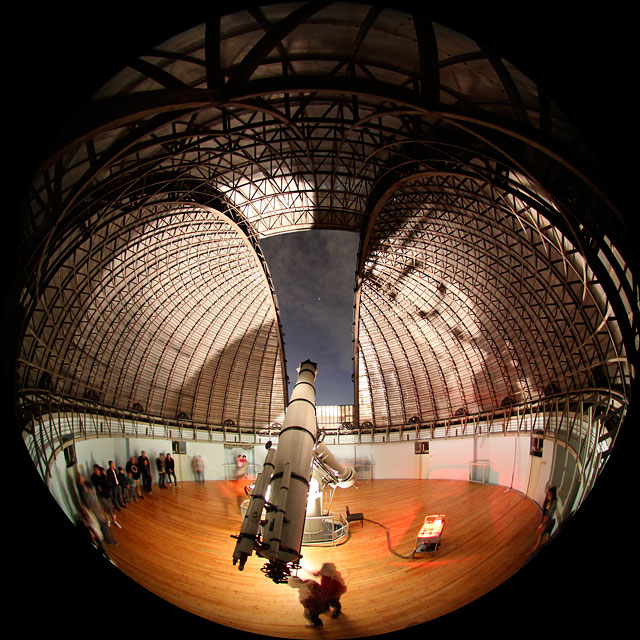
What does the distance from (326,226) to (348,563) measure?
21.5m

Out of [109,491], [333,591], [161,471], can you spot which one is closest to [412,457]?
[161,471]

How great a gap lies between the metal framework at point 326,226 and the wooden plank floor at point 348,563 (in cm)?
665

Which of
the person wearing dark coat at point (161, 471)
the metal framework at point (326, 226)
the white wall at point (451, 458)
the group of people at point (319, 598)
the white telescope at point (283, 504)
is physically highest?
the metal framework at point (326, 226)

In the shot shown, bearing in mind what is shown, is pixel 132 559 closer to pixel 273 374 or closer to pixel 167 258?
pixel 167 258

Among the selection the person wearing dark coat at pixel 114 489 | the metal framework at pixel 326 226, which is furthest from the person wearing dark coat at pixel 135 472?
the metal framework at pixel 326 226

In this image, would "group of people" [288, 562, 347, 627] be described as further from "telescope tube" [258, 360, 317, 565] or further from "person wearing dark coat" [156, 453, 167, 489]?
"person wearing dark coat" [156, 453, 167, 489]

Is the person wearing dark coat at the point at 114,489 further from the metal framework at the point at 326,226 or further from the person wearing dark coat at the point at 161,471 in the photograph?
the person wearing dark coat at the point at 161,471

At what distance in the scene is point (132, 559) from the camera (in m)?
10.6

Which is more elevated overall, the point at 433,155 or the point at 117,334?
the point at 433,155

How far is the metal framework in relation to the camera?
318 inches

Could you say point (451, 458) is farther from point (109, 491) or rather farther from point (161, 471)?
point (109, 491)

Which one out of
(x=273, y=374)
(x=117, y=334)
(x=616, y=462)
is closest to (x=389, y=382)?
(x=273, y=374)

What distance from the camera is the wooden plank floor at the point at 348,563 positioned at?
27.1 ft

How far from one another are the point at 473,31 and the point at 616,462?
6923mm
